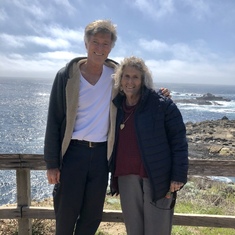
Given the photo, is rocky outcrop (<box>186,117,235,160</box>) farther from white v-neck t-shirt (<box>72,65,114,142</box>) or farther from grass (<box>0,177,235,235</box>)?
white v-neck t-shirt (<box>72,65,114,142</box>)

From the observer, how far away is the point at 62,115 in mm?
3016

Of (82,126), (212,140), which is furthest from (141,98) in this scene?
(212,140)

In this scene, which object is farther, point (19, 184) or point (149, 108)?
point (19, 184)

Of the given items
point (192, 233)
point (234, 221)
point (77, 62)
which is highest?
point (77, 62)

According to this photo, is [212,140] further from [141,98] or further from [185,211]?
[141,98]

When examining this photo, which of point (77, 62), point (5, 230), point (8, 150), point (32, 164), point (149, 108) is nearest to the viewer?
point (149, 108)

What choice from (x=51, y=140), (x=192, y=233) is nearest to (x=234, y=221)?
(x=192, y=233)

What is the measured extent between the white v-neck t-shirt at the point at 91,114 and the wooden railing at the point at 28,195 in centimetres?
67

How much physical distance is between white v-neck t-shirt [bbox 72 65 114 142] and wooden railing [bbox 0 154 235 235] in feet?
2.21

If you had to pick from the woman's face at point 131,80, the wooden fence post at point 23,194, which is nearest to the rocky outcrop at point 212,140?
the wooden fence post at point 23,194

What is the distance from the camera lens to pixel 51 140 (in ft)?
9.86

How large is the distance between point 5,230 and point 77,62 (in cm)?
231

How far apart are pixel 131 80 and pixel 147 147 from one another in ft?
1.98

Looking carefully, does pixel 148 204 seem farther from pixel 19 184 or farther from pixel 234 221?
pixel 19 184
